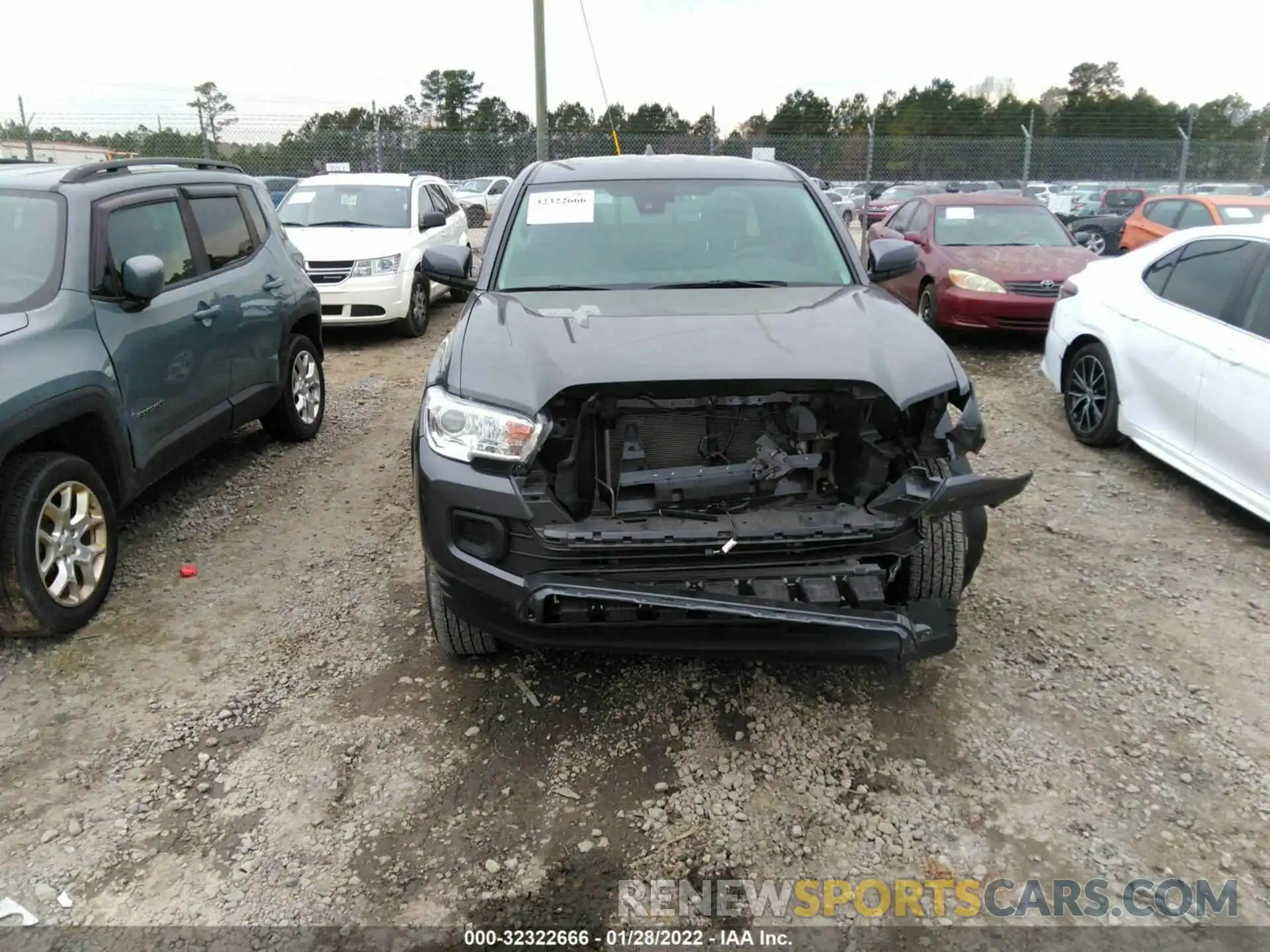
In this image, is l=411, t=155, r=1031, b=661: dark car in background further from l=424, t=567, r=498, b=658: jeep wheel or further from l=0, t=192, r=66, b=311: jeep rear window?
l=0, t=192, r=66, b=311: jeep rear window

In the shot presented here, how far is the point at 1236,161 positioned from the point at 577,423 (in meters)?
30.6

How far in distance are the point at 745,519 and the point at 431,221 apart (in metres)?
7.47

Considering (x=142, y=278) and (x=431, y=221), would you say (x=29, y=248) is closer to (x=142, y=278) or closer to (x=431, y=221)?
(x=142, y=278)

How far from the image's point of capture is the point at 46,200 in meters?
4.03

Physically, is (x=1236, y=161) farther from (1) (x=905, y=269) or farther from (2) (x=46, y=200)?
(2) (x=46, y=200)

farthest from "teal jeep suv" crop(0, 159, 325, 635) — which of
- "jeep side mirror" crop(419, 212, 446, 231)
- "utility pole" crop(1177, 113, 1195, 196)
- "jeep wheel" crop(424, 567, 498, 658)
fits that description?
"utility pole" crop(1177, 113, 1195, 196)

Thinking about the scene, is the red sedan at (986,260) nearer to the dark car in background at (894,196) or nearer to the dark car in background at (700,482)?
the dark car in background at (700,482)

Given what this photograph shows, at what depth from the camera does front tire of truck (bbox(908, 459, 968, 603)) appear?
119 inches

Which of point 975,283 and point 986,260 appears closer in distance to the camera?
point 975,283

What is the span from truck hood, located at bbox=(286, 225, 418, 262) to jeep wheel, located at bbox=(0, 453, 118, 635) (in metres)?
5.54

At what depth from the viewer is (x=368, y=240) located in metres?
9.09

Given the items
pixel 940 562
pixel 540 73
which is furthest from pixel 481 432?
pixel 540 73

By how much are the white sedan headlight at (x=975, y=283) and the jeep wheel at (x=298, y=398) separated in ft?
18.9

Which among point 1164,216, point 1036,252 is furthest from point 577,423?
point 1164,216
